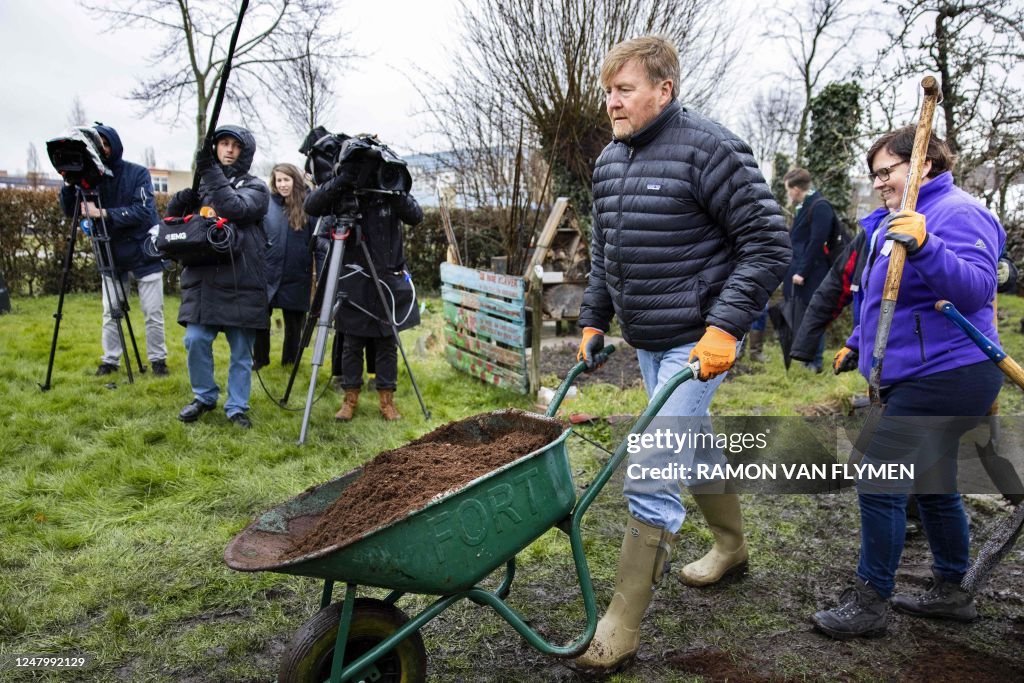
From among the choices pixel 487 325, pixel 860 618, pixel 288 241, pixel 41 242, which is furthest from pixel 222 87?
pixel 41 242

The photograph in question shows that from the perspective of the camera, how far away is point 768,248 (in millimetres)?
2199

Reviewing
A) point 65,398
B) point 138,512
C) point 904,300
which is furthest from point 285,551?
point 65,398

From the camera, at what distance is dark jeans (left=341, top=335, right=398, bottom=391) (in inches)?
187

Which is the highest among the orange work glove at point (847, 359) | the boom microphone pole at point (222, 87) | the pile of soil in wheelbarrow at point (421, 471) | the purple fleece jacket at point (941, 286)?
the boom microphone pole at point (222, 87)

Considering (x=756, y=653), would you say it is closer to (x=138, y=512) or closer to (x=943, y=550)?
(x=943, y=550)

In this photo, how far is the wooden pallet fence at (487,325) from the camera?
16.6ft

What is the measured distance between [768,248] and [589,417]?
8.47 ft

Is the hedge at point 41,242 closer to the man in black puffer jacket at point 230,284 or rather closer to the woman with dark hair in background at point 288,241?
the woman with dark hair in background at point 288,241

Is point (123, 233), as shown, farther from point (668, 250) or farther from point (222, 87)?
point (668, 250)

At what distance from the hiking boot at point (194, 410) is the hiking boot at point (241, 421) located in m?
0.18

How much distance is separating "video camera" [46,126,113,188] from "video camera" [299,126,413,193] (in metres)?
1.48

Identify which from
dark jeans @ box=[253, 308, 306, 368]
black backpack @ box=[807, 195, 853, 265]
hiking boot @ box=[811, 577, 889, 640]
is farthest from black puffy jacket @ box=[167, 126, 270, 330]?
black backpack @ box=[807, 195, 853, 265]

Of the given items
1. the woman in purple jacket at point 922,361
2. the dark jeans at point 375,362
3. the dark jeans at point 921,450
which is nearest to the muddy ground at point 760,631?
the woman in purple jacket at point 922,361

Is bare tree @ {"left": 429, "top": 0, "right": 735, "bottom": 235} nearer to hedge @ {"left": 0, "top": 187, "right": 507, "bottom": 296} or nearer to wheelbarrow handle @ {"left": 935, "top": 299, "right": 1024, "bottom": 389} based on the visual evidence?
hedge @ {"left": 0, "top": 187, "right": 507, "bottom": 296}
